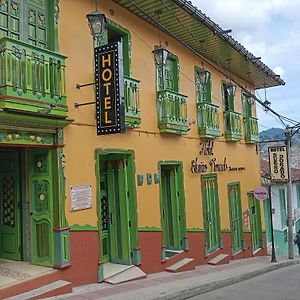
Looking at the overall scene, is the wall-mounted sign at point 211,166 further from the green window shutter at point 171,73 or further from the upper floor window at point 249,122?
the green window shutter at point 171,73

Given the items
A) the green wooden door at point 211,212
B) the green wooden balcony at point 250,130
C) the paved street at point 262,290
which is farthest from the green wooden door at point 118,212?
the green wooden balcony at point 250,130

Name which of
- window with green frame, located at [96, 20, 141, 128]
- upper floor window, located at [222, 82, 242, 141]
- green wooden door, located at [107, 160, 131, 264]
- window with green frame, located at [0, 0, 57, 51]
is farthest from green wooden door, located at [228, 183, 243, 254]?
window with green frame, located at [0, 0, 57, 51]

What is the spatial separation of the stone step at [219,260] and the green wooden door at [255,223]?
377cm

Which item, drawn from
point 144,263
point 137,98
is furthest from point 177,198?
point 137,98

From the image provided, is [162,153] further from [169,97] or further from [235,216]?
[235,216]

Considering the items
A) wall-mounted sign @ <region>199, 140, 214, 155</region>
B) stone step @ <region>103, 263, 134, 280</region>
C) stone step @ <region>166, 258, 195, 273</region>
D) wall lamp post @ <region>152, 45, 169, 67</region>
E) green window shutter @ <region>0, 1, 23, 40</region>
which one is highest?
wall lamp post @ <region>152, 45, 169, 67</region>

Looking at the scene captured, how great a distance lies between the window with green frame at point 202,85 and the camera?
1489cm

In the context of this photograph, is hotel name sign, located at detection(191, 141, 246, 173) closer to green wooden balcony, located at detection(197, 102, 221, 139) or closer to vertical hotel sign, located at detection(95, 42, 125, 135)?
green wooden balcony, located at detection(197, 102, 221, 139)

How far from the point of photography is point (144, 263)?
10891mm

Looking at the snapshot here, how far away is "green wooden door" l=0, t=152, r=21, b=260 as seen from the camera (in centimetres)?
902

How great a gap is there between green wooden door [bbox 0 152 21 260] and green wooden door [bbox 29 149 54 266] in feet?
1.42

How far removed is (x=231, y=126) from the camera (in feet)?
55.3

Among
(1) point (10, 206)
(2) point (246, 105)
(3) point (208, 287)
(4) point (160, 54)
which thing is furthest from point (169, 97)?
(2) point (246, 105)

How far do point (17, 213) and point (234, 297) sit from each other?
475 centimetres
